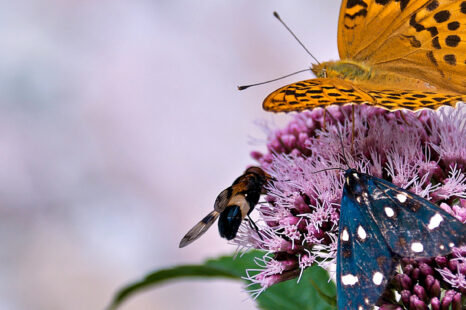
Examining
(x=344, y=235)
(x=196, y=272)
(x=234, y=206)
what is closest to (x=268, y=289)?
(x=196, y=272)

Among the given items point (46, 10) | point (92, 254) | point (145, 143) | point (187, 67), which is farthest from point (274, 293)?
point (46, 10)

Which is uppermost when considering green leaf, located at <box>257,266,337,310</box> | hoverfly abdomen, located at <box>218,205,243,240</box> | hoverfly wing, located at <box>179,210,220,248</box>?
hoverfly wing, located at <box>179,210,220,248</box>

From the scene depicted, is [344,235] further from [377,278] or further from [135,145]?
[135,145]

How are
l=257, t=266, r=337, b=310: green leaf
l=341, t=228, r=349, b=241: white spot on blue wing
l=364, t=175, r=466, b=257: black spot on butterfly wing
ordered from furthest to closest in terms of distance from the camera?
l=257, t=266, r=337, b=310: green leaf
l=341, t=228, r=349, b=241: white spot on blue wing
l=364, t=175, r=466, b=257: black spot on butterfly wing

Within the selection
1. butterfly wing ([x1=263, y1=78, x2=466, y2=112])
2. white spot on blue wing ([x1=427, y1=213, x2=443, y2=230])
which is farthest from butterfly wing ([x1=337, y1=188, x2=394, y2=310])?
butterfly wing ([x1=263, y1=78, x2=466, y2=112])

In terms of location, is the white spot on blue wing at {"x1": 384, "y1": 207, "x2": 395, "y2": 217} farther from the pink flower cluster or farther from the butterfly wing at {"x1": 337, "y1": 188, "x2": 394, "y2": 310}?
the pink flower cluster

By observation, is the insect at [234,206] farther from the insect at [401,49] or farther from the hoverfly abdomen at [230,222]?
the insect at [401,49]
